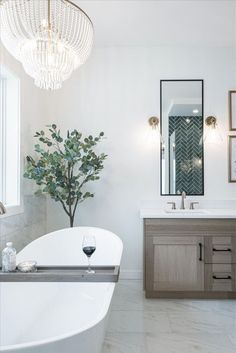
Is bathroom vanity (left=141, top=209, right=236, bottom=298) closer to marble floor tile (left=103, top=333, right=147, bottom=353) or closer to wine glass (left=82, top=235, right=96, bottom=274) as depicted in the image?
marble floor tile (left=103, top=333, right=147, bottom=353)

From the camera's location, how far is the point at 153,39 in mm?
3555

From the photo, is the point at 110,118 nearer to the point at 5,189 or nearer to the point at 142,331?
the point at 5,189

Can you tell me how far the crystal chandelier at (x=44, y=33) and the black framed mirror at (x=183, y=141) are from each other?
6.91ft

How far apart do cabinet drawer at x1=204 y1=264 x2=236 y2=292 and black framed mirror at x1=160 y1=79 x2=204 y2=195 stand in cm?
98

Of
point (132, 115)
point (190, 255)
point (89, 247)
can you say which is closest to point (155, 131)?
point (132, 115)

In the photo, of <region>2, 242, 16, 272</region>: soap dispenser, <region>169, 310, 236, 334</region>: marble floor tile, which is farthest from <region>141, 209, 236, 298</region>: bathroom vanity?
<region>2, 242, 16, 272</region>: soap dispenser

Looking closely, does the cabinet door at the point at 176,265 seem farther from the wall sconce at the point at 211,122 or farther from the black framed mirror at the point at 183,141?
the wall sconce at the point at 211,122

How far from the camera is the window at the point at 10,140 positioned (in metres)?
2.95

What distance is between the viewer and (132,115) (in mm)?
3762

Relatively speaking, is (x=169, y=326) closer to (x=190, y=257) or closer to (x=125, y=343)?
(x=125, y=343)

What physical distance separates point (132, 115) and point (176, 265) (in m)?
1.88

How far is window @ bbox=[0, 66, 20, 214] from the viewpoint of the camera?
9.66 feet

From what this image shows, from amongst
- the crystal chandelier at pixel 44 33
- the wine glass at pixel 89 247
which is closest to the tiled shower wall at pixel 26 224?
the wine glass at pixel 89 247

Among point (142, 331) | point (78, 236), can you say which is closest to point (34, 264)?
point (78, 236)
